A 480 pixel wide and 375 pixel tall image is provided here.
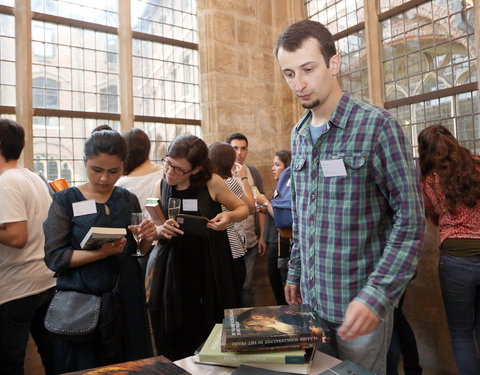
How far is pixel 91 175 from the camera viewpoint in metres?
1.75

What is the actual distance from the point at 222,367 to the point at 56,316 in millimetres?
857

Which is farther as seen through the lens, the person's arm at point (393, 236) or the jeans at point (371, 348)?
the jeans at point (371, 348)

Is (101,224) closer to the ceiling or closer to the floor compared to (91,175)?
closer to the floor

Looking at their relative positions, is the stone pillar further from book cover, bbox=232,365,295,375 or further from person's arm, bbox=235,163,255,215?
book cover, bbox=232,365,295,375

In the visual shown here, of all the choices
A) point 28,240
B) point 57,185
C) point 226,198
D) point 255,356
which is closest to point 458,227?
point 226,198

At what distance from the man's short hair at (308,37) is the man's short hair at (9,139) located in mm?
1617

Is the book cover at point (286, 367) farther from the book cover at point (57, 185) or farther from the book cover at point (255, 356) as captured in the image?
the book cover at point (57, 185)

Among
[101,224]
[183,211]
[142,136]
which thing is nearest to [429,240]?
[183,211]

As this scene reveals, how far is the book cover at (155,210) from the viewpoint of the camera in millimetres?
2076

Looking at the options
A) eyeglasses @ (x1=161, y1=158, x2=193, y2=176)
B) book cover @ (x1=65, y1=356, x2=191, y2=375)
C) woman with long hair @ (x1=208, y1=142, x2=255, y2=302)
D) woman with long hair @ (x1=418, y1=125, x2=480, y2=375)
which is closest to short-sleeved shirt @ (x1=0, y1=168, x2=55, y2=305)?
eyeglasses @ (x1=161, y1=158, x2=193, y2=176)

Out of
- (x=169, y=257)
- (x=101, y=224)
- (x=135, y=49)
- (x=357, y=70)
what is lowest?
(x=169, y=257)

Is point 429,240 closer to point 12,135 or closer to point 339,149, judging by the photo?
point 339,149

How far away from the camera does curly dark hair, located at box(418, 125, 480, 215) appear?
7.59 ft

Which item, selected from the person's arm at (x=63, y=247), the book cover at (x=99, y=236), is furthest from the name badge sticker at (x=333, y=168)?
the person's arm at (x=63, y=247)
